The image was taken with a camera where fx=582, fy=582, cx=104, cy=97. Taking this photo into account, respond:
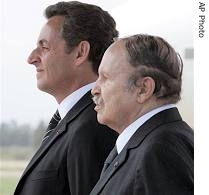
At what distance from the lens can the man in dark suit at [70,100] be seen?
1939mm

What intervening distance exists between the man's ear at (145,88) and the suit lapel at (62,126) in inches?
17.4

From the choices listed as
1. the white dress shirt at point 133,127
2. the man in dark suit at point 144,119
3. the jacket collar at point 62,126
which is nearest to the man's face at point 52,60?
the jacket collar at point 62,126

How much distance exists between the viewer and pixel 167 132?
1.58 m

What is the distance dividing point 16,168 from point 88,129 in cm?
392

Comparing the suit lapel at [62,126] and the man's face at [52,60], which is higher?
the man's face at [52,60]

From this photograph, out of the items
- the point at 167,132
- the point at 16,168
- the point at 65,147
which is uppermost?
the point at 167,132

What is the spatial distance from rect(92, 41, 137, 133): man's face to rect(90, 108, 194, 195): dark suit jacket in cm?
8

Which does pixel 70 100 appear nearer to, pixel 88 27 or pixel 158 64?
pixel 88 27

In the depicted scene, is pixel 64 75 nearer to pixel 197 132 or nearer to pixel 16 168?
pixel 197 132

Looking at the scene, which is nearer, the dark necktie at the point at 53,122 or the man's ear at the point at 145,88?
the man's ear at the point at 145,88

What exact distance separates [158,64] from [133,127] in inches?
7.8

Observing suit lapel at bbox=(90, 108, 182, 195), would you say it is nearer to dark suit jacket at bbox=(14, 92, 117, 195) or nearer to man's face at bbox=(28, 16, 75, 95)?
dark suit jacket at bbox=(14, 92, 117, 195)

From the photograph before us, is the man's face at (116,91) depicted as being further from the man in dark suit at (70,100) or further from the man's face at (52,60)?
the man's face at (52,60)

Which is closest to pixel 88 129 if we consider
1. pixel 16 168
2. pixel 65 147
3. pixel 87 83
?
pixel 65 147
